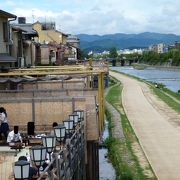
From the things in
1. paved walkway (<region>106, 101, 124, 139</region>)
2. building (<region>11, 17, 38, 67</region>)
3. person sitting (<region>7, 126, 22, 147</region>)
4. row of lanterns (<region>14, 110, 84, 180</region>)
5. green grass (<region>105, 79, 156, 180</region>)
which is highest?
building (<region>11, 17, 38, 67</region>)

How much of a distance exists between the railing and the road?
3.74 meters

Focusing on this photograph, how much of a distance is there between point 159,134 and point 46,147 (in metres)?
17.6

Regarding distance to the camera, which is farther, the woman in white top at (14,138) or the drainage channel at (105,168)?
the drainage channel at (105,168)

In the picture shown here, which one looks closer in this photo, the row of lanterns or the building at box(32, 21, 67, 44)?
the row of lanterns

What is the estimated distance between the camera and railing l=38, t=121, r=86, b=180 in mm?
10073

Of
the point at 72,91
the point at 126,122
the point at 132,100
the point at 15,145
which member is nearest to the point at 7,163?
the point at 15,145

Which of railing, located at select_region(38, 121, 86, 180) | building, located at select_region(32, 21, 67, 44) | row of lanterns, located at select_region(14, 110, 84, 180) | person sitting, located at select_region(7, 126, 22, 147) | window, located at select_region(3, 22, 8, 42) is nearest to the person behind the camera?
row of lanterns, located at select_region(14, 110, 84, 180)

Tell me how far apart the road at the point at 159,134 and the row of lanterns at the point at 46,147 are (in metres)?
4.25

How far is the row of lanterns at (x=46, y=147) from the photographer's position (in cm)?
846

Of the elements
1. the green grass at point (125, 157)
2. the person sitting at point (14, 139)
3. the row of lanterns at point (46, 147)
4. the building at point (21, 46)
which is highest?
the building at point (21, 46)

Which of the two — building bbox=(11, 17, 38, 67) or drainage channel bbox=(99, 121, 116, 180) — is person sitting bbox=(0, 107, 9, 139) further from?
building bbox=(11, 17, 38, 67)

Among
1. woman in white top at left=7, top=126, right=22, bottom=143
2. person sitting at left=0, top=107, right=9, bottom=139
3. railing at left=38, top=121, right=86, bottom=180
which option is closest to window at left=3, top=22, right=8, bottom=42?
person sitting at left=0, top=107, right=9, bottom=139

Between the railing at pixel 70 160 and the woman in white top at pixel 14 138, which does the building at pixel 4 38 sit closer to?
the woman in white top at pixel 14 138

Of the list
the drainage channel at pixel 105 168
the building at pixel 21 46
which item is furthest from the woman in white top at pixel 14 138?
the building at pixel 21 46
